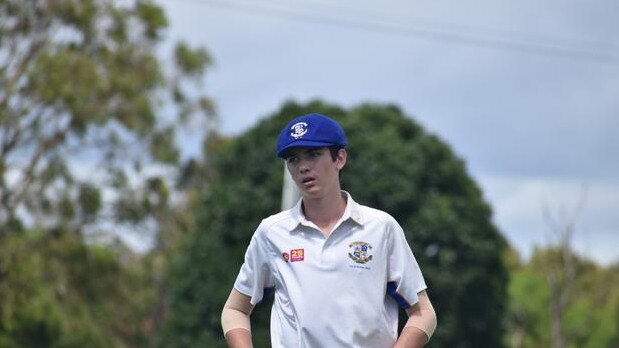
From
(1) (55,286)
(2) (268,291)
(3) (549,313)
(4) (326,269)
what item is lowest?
(3) (549,313)

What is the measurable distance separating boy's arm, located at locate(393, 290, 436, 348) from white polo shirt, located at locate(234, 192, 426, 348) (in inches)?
1.7

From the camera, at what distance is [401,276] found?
17.8ft

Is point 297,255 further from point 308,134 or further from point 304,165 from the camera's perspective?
point 308,134

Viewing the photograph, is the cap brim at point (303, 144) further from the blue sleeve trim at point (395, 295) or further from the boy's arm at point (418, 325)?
the boy's arm at point (418, 325)

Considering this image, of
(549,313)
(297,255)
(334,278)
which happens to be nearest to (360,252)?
(334,278)

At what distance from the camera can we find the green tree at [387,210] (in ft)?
98.1

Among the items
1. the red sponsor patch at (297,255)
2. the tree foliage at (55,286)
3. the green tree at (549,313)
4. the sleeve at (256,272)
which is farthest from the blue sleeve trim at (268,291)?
the green tree at (549,313)

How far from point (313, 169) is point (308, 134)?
136 mm

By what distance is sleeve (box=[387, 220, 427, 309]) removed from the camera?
5.45 meters

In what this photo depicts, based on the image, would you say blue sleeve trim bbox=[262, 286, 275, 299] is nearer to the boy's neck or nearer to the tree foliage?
the boy's neck


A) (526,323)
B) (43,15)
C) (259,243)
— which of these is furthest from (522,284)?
(259,243)

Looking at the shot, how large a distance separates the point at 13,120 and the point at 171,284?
4955 mm

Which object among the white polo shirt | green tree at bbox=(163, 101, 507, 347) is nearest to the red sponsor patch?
the white polo shirt

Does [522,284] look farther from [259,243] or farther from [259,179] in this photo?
[259,243]
